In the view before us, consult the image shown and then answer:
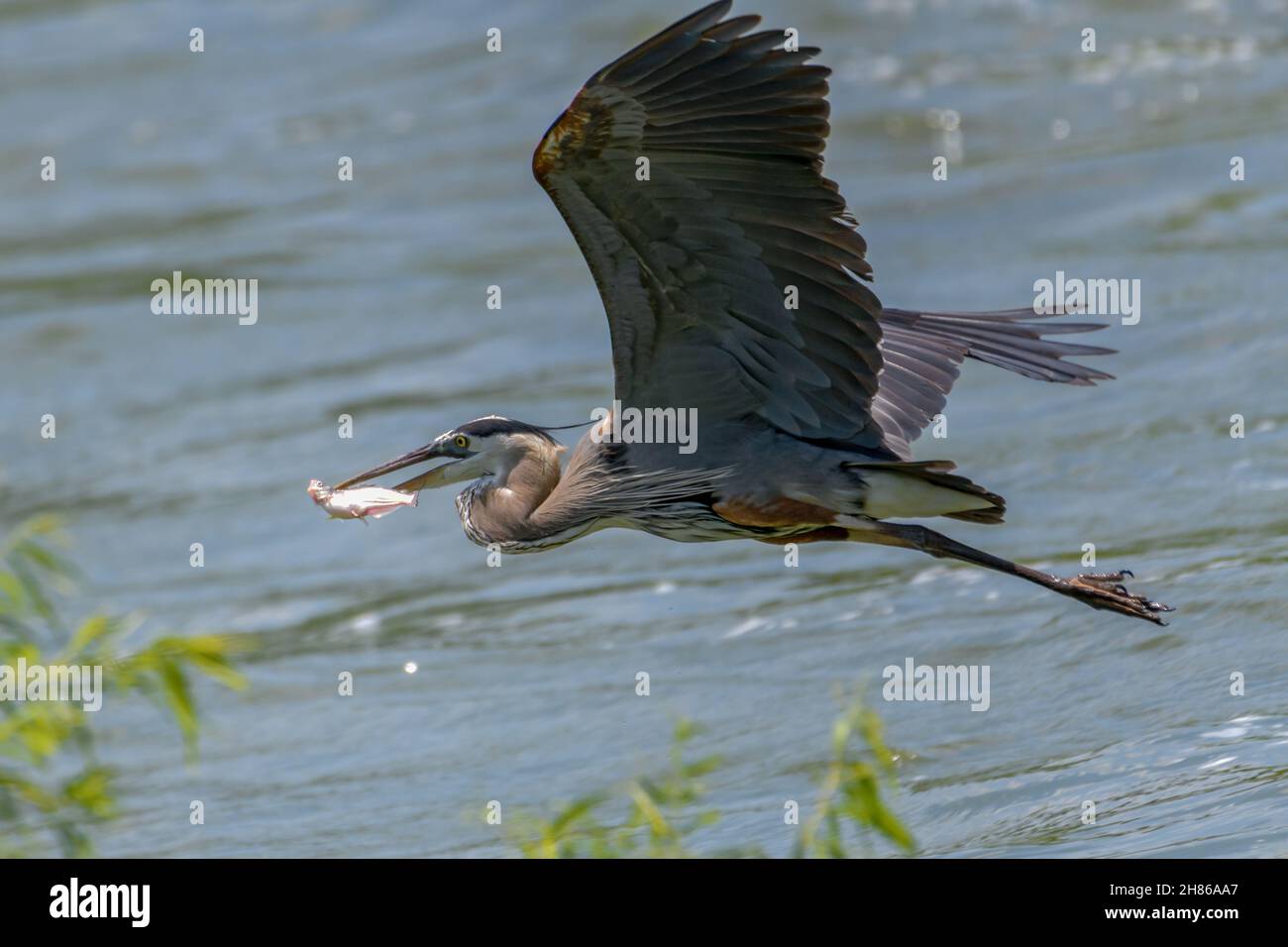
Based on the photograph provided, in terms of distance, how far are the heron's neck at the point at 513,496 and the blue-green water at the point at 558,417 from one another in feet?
4.20

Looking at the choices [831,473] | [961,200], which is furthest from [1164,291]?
[831,473]

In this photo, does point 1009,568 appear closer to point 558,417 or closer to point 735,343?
point 735,343

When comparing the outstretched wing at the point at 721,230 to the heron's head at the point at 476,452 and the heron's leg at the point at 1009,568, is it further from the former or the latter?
the heron's head at the point at 476,452

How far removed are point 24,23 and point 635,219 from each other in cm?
1962

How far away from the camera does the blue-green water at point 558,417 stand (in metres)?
8.77

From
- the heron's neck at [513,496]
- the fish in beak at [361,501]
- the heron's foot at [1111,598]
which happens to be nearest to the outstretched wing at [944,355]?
the heron's foot at [1111,598]

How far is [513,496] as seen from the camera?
823 centimetres

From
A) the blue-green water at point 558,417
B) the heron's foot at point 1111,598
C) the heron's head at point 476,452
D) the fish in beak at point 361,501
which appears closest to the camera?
the fish in beak at point 361,501

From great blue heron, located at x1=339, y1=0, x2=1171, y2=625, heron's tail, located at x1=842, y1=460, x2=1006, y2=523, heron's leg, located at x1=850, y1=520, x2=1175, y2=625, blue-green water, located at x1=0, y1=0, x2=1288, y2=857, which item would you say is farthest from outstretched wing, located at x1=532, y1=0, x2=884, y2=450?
blue-green water, located at x1=0, y1=0, x2=1288, y2=857

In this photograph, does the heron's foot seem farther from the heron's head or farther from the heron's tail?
the heron's head

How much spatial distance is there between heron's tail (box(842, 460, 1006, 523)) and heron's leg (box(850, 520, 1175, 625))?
0.26 metres

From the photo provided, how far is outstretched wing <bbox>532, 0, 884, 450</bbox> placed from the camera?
642cm

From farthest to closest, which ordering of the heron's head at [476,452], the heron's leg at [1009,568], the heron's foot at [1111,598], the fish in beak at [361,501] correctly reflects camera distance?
the heron's head at [476,452]
the heron's foot at [1111,598]
the heron's leg at [1009,568]
the fish in beak at [361,501]
